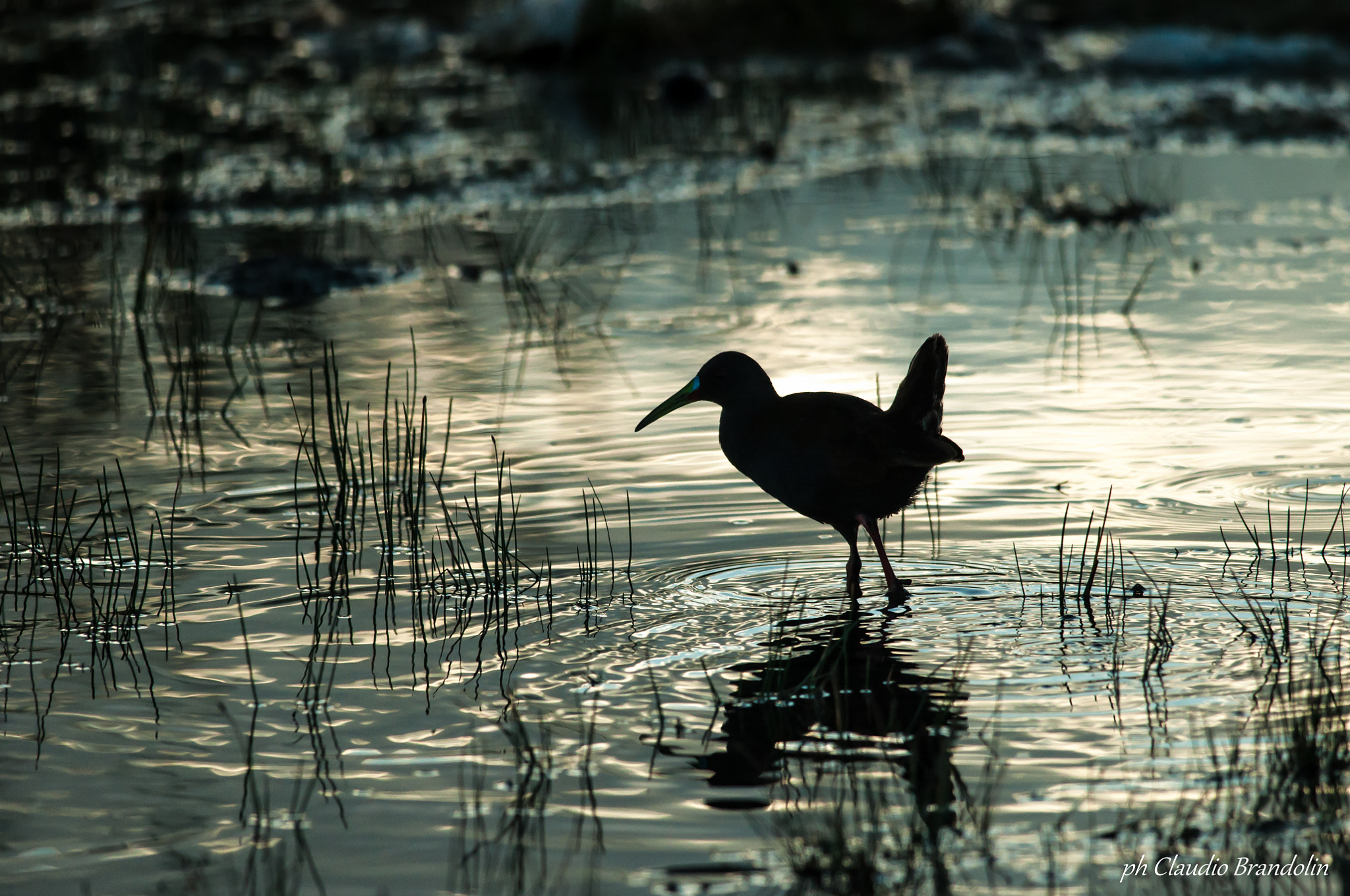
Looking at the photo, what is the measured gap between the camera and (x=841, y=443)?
5.87m

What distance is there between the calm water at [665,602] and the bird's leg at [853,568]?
0.06 m

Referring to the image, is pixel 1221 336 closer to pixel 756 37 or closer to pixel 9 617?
pixel 9 617

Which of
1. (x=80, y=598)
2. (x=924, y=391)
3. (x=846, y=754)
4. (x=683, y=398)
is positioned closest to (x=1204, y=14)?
(x=924, y=391)

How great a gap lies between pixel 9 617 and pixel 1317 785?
4433 mm

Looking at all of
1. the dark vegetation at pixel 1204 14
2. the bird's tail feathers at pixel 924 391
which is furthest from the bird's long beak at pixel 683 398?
the dark vegetation at pixel 1204 14

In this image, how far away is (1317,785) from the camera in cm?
411

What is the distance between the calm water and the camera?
13.6 ft

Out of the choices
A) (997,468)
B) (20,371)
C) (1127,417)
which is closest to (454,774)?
(997,468)

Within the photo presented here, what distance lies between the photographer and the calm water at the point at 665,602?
4.15 meters

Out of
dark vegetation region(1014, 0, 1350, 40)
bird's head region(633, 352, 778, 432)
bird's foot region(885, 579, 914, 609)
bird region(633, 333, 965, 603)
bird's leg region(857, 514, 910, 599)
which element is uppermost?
dark vegetation region(1014, 0, 1350, 40)

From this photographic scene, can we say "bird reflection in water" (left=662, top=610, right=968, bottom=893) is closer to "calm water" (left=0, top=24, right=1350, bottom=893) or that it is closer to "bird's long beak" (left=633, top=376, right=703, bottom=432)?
"calm water" (left=0, top=24, right=1350, bottom=893)

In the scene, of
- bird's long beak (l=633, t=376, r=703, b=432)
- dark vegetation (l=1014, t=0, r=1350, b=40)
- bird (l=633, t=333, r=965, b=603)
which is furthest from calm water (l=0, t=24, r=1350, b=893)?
dark vegetation (l=1014, t=0, r=1350, b=40)

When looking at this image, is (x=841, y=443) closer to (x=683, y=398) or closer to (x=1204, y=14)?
(x=683, y=398)

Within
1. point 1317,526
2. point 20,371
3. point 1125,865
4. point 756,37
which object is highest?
point 756,37
